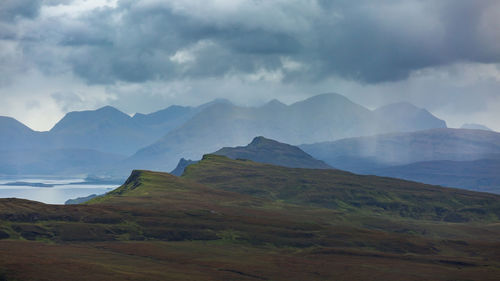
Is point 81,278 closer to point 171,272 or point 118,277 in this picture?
point 118,277

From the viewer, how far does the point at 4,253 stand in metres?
198

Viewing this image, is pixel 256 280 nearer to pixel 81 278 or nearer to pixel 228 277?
pixel 228 277

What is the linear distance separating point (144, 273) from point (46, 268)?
27.8 m

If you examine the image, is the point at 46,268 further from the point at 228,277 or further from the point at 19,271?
the point at 228,277

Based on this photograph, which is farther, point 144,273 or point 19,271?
point 144,273

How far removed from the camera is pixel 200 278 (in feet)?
632

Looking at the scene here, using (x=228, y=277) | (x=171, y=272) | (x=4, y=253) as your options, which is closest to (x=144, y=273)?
(x=171, y=272)

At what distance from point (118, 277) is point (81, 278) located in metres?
10.0

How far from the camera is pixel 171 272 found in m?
198

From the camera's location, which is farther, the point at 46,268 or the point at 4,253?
the point at 4,253

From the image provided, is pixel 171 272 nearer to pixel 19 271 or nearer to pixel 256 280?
pixel 256 280

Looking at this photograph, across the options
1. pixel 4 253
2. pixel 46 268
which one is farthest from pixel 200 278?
pixel 4 253

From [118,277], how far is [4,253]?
42.7 m

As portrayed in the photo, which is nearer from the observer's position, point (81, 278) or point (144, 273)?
point (81, 278)
